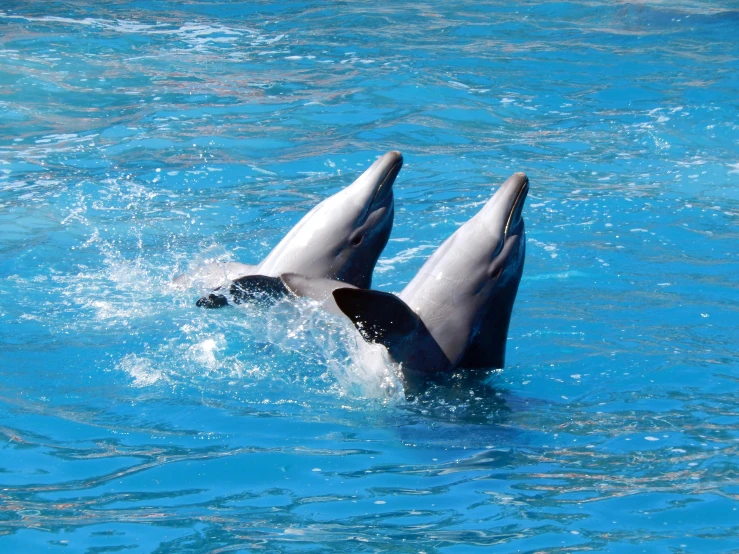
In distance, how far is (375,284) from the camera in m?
8.35

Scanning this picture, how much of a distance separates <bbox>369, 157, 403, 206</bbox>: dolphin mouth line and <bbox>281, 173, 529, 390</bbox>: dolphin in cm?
86

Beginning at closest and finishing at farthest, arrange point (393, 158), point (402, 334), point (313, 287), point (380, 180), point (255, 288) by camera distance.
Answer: point (402, 334), point (313, 287), point (255, 288), point (393, 158), point (380, 180)

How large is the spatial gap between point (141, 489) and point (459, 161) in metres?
7.74

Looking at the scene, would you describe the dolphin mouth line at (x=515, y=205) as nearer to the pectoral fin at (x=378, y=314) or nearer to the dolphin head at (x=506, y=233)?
the dolphin head at (x=506, y=233)

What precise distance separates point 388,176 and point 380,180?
0.08m

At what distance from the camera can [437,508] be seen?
444 centimetres

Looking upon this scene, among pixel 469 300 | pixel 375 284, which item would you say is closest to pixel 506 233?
pixel 469 300

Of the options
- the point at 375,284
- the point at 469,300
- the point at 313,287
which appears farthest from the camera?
the point at 375,284

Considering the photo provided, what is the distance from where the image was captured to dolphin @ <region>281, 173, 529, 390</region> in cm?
609

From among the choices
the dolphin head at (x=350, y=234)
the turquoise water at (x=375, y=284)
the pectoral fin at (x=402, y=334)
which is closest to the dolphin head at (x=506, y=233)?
the pectoral fin at (x=402, y=334)

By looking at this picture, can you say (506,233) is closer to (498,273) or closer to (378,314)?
(498,273)

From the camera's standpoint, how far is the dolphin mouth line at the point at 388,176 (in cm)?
702

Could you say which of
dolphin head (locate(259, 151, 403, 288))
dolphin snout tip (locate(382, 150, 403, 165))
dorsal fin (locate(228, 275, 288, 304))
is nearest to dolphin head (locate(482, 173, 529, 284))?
dolphin snout tip (locate(382, 150, 403, 165))

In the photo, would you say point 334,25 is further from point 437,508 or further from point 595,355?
point 437,508
